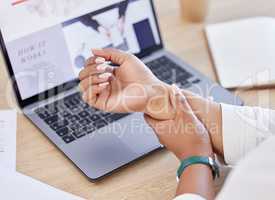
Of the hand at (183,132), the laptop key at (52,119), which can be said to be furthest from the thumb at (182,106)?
the laptop key at (52,119)

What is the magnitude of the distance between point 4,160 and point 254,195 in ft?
1.37

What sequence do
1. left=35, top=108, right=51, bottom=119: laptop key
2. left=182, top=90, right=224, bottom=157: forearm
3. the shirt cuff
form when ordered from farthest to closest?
1. left=35, top=108, right=51, bottom=119: laptop key
2. left=182, top=90, right=224, bottom=157: forearm
3. the shirt cuff

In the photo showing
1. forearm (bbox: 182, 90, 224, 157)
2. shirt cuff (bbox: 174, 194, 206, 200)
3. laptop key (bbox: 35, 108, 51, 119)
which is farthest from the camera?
laptop key (bbox: 35, 108, 51, 119)

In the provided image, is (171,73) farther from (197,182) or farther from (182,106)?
(197,182)

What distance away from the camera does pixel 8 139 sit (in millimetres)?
948

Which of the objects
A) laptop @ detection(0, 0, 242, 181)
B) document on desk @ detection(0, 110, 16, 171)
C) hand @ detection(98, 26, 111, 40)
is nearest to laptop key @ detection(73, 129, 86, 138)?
laptop @ detection(0, 0, 242, 181)

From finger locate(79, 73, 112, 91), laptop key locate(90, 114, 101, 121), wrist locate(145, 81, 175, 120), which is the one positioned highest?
finger locate(79, 73, 112, 91)

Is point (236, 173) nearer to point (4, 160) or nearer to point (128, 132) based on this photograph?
point (128, 132)

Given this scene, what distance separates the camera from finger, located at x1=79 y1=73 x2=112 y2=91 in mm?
898

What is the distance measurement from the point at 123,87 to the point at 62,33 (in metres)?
0.19

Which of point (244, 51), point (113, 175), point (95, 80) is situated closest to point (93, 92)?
point (95, 80)

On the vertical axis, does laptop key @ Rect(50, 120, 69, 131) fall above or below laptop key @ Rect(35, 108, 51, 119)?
below

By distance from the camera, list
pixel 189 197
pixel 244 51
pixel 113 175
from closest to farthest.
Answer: pixel 189 197, pixel 113 175, pixel 244 51

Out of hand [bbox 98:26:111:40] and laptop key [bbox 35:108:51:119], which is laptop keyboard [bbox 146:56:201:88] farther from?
laptop key [bbox 35:108:51:119]
